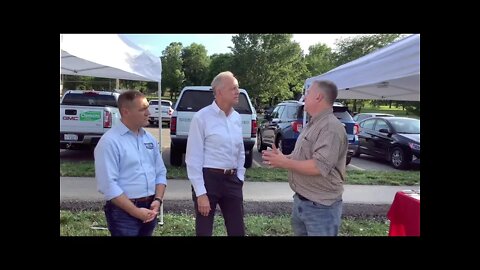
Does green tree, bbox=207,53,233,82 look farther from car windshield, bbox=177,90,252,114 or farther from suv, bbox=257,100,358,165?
car windshield, bbox=177,90,252,114

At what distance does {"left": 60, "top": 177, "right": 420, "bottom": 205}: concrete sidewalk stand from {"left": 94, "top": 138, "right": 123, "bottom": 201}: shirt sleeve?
386 centimetres

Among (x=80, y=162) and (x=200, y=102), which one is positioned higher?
(x=200, y=102)

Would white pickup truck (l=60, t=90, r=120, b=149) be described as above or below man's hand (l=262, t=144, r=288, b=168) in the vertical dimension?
above

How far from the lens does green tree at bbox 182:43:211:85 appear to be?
61.8 metres

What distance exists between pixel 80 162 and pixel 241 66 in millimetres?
34740

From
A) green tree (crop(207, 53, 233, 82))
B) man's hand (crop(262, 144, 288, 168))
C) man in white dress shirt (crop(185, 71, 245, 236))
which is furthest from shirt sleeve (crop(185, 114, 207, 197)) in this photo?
green tree (crop(207, 53, 233, 82))

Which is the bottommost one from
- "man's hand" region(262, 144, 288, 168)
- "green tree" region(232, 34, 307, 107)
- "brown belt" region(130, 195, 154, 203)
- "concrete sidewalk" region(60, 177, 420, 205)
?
"concrete sidewalk" region(60, 177, 420, 205)

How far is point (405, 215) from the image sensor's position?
350cm

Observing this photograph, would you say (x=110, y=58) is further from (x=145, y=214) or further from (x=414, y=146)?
(x=414, y=146)

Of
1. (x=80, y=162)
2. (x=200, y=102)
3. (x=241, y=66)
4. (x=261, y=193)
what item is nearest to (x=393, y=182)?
(x=261, y=193)

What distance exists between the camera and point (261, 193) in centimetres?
698

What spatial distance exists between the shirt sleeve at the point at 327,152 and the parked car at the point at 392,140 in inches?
307

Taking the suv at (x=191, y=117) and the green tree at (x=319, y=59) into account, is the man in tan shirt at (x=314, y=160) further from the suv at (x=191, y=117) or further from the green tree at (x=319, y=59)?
the green tree at (x=319, y=59)
